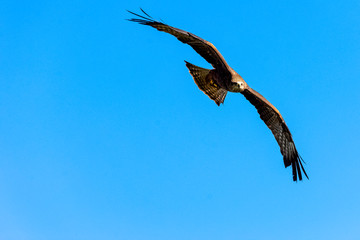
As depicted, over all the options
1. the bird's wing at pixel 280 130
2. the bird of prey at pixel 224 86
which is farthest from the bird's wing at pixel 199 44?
the bird's wing at pixel 280 130

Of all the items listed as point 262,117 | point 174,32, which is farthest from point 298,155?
point 174,32

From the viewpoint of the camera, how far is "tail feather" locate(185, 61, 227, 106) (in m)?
11.2

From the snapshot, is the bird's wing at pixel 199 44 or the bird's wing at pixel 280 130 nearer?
the bird's wing at pixel 199 44

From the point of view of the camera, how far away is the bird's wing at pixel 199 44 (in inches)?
352

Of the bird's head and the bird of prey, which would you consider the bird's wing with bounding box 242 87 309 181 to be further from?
the bird's head

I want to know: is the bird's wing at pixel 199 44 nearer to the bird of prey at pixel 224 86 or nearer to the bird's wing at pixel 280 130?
the bird of prey at pixel 224 86

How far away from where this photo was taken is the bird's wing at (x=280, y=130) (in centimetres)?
1133

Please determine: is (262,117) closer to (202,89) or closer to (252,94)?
(252,94)

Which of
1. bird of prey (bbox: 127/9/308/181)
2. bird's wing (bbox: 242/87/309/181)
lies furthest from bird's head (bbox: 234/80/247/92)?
bird's wing (bbox: 242/87/309/181)

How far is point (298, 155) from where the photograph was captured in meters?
11.6

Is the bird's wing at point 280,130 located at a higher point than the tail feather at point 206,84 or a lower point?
lower

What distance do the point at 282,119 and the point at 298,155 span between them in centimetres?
113

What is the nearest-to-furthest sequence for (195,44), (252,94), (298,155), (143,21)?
(143,21) → (195,44) → (252,94) → (298,155)

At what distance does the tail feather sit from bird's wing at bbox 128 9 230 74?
904 millimetres
